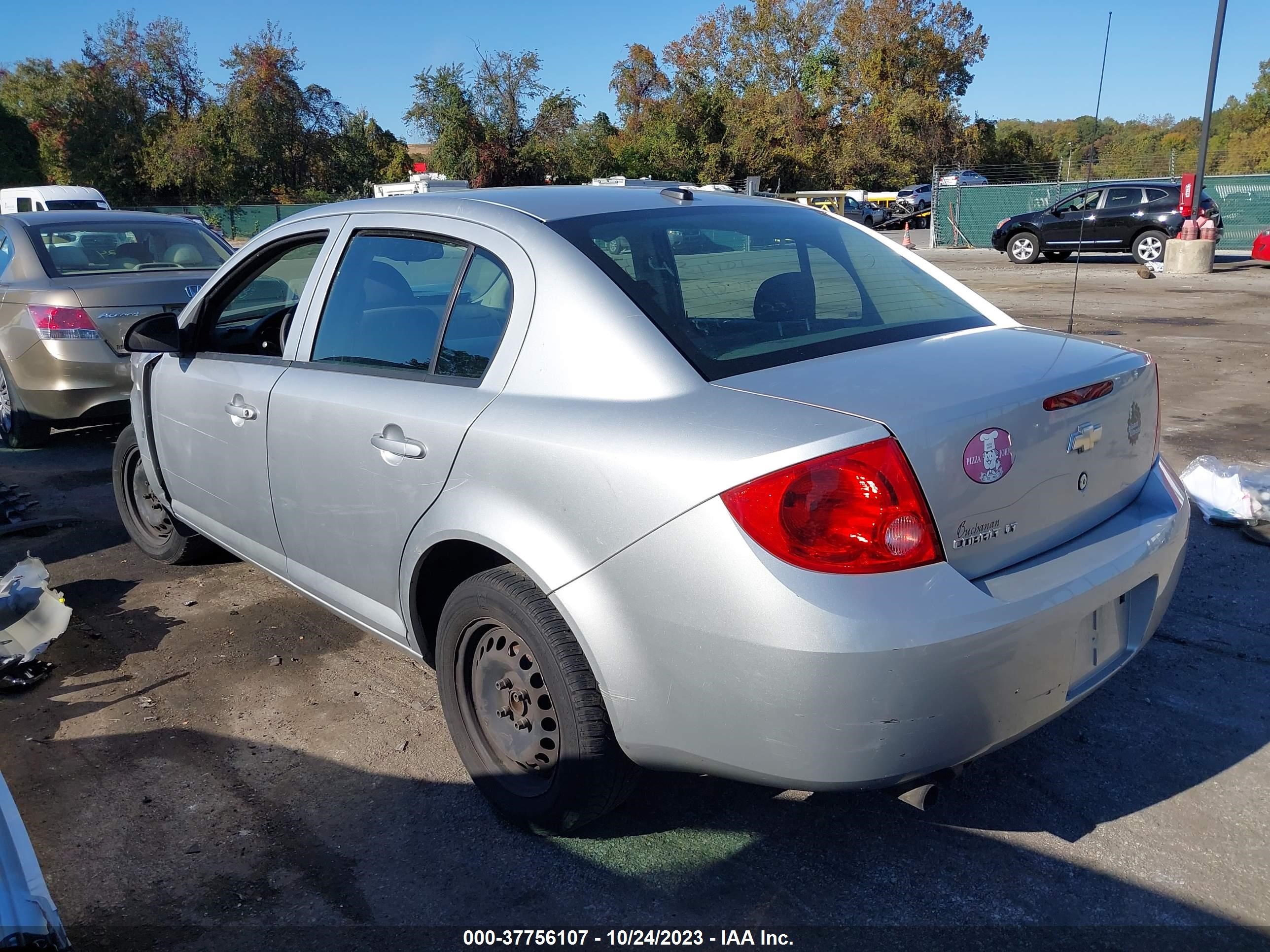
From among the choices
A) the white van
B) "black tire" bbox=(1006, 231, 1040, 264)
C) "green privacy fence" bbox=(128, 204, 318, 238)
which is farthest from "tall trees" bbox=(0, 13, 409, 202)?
"black tire" bbox=(1006, 231, 1040, 264)

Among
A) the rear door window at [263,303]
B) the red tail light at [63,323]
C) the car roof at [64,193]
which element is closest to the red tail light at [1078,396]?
the rear door window at [263,303]

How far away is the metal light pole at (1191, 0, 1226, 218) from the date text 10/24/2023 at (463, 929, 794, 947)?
19.6m

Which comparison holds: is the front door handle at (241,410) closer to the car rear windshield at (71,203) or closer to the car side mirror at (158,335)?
the car side mirror at (158,335)

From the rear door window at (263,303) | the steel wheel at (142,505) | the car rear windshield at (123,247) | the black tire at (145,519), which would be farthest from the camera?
the car rear windshield at (123,247)

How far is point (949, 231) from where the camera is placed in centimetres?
3030

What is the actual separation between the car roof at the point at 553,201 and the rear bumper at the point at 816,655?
1232 mm

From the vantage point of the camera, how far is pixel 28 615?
4.00 m

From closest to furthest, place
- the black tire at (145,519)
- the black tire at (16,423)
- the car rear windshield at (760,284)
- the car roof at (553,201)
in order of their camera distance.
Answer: the car rear windshield at (760,284) < the car roof at (553,201) < the black tire at (145,519) < the black tire at (16,423)

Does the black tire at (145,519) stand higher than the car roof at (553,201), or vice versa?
the car roof at (553,201)

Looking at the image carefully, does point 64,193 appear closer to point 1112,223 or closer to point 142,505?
point 142,505

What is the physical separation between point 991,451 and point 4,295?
7.15 meters

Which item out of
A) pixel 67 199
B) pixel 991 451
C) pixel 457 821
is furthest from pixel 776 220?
pixel 67 199

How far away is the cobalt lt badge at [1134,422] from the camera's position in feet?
9.07

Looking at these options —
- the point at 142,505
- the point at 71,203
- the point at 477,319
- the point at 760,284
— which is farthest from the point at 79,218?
the point at 71,203
